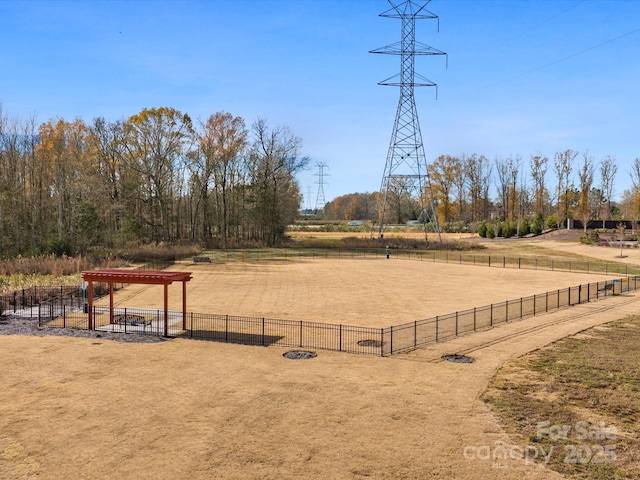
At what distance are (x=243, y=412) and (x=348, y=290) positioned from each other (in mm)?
23985

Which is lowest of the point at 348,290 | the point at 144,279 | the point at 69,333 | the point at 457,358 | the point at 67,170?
the point at 457,358

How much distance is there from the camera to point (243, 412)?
1467 cm

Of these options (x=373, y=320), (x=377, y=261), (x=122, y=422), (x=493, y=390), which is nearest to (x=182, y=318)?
(x=373, y=320)

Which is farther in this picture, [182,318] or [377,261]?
[377,261]

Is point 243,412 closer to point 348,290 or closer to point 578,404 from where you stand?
point 578,404

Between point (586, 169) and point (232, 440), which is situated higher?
point (586, 169)

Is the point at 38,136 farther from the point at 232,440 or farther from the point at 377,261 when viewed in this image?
the point at 232,440

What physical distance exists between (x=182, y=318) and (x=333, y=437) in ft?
52.8

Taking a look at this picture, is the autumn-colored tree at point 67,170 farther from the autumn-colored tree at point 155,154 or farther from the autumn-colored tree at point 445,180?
the autumn-colored tree at point 445,180

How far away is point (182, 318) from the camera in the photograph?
27.1 m

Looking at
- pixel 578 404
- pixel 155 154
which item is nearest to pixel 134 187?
pixel 155 154

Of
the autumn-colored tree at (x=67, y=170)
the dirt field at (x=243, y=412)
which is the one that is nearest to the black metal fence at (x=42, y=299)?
the dirt field at (x=243, y=412)

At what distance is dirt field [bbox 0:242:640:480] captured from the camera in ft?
37.9

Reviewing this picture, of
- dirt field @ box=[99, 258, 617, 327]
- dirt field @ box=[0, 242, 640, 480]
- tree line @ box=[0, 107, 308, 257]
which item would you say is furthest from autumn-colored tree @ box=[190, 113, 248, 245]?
dirt field @ box=[0, 242, 640, 480]
